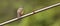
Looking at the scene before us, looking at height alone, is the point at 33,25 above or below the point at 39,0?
below

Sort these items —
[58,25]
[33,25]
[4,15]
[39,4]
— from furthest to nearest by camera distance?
1. [4,15]
2. [39,4]
3. [33,25]
4. [58,25]

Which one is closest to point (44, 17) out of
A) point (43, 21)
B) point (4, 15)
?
point (43, 21)

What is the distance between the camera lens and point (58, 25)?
5.71 metres

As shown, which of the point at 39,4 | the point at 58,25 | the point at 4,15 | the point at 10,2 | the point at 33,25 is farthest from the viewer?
the point at 10,2

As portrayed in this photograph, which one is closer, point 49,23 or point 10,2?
point 49,23

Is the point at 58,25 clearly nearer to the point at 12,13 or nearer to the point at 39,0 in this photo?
the point at 39,0

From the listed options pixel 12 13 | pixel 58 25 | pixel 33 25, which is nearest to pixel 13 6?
pixel 12 13

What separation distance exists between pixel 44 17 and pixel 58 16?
45 cm

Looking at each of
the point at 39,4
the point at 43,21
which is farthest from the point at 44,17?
the point at 39,4

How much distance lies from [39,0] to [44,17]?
125 centimetres

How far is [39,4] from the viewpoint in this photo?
676 cm

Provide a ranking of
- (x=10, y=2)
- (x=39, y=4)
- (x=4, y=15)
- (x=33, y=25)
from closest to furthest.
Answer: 1. (x=33, y=25)
2. (x=39, y=4)
3. (x=4, y=15)
4. (x=10, y=2)

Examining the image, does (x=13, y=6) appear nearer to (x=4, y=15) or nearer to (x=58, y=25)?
(x=4, y=15)

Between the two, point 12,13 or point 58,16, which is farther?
point 12,13
